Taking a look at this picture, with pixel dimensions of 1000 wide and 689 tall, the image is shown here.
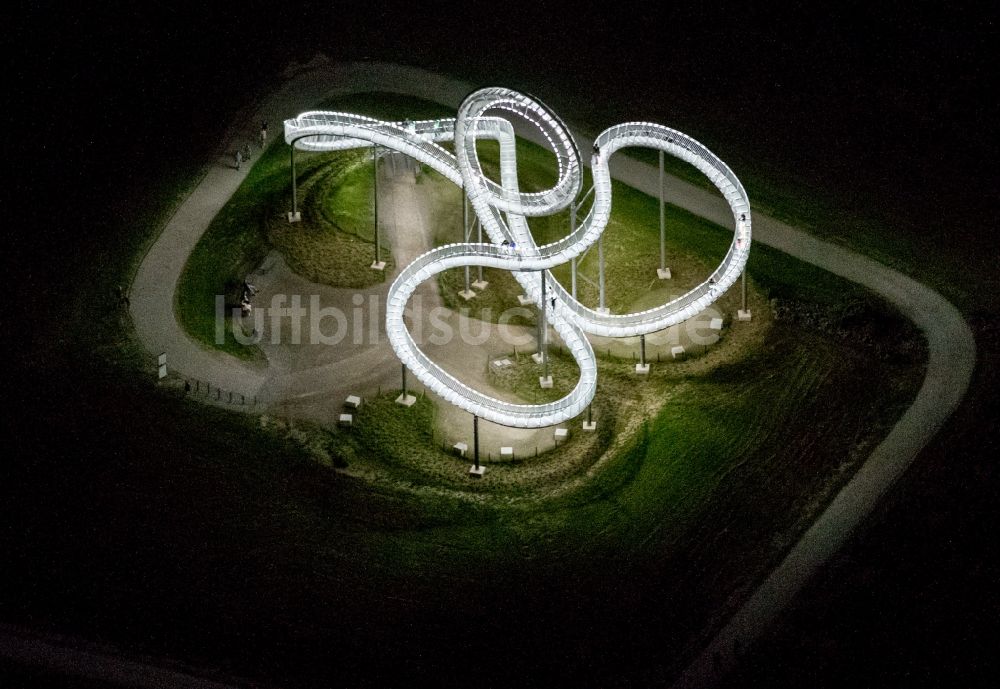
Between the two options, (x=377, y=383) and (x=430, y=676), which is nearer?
(x=430, y=676)

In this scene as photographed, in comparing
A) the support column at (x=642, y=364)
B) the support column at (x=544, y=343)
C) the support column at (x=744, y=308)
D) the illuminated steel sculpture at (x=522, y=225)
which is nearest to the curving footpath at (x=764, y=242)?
the support column at (x=744, y=308)

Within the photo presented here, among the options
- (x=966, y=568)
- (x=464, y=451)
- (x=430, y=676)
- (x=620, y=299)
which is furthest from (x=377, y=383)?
(x=966, y=568)

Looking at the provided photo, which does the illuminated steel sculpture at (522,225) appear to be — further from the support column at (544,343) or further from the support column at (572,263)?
the support column at (572,263)

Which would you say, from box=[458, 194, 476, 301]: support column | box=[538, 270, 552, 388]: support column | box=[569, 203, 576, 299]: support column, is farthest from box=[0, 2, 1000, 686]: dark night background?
box=[538, 270, 552, 388]: support column

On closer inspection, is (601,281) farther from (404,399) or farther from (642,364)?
(404,399)

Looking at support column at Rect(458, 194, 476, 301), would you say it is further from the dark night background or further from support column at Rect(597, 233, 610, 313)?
the dark night background

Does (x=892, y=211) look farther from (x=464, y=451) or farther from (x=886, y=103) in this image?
(x=464, y=451)
